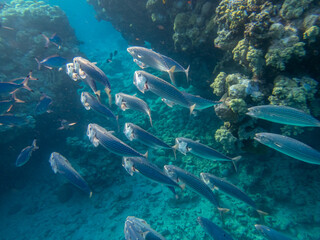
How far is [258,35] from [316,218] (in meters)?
5.54

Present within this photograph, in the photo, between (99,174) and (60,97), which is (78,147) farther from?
(60,97)

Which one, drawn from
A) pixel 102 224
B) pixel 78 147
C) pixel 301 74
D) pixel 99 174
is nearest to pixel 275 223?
pixel 301 74

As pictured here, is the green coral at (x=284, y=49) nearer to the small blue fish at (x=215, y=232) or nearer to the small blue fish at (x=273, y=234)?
the small blue fish at (x=273, y=234)

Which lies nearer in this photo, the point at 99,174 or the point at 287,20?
the point at 287,20

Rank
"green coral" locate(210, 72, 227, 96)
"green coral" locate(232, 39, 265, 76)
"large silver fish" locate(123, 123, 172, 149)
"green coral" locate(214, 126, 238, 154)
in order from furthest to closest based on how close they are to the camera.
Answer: "green coral" locate(210, 72, 227, 96)
"green coral" locate(214, 126, 238, 154)
"green coral" locate(232, 39, 265, 76)
"large silver fish" locate(123, 123, 172, 149)

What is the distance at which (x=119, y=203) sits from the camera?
21.3ft

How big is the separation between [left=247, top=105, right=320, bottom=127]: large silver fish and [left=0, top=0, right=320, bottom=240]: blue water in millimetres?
882

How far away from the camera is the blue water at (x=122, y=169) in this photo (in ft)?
16.1

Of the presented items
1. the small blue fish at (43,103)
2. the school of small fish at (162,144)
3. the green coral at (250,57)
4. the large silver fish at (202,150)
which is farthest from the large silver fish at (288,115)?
the small blue fish at (43,103)

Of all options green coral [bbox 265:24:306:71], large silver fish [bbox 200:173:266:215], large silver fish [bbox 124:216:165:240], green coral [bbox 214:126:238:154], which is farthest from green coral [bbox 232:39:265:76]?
large silver fish [bbox 124:216:165:240]

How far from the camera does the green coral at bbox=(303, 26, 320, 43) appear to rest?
331 cm

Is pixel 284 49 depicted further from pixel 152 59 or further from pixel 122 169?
pixel 122 169

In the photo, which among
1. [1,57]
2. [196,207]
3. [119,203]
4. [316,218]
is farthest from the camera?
[1,57]

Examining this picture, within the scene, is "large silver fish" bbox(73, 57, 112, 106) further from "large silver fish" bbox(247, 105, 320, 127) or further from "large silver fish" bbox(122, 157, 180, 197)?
"large silver fish" bbox(247, 105, 320, 127)
